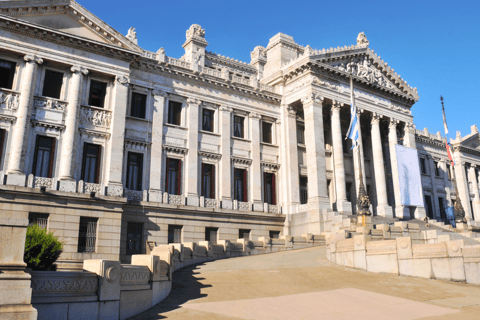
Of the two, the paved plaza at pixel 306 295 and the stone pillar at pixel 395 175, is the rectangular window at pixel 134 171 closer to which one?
the paved plaza at pixel 306 295

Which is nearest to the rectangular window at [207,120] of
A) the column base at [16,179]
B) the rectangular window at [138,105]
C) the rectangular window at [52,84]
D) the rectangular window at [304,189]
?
the rectangular window at [138,105]

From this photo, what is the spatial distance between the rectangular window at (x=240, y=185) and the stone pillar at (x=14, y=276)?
84.8ft

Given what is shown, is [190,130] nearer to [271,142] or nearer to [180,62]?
[180,62]

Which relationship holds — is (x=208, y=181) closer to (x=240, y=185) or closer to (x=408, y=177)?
(x=240, y=185)

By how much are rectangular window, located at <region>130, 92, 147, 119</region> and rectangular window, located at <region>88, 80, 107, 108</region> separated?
2350mm

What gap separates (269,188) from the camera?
121ft

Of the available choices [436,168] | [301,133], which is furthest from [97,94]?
[436,168]

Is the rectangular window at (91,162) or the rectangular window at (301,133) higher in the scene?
the rectangular window at (301,133)

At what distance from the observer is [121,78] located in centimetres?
3003

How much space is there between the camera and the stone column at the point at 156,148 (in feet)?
99.8

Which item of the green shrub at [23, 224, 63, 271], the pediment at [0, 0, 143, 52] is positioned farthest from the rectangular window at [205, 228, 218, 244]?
the green shrub at [23, 224, 63, 271]

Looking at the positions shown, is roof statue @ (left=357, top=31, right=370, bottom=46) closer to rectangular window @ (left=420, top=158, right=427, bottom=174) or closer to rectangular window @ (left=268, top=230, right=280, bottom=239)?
rectangular window @ (left=420, top=158, right=427, bottom=174)

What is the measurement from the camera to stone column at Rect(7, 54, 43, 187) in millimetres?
24922

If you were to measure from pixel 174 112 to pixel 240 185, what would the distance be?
26.2 feet
